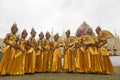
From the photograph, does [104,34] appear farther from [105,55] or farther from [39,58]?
[39,58]

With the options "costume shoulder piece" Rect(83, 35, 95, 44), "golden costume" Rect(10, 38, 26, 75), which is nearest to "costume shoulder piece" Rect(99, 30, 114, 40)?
"costume shoulder piece" Rect(83, 35, 95, 44)

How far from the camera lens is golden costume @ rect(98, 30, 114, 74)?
913cm

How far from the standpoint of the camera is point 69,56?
1002cm

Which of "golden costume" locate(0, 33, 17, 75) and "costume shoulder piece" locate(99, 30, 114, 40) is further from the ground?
"costume shoulder piece" locate(99, 30, 114, 40)

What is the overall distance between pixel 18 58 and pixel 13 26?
148cm

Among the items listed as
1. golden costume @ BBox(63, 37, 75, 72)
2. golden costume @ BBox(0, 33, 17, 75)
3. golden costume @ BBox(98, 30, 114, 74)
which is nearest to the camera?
golden costume @ BBox(0, 33, 17, 75)

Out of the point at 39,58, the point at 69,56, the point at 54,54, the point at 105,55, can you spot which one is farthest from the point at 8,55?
the point at 105,55

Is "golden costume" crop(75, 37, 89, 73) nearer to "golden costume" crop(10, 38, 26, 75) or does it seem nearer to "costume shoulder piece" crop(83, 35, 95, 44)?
"costume shoulder piece" crop(83, 35, 95, 44)

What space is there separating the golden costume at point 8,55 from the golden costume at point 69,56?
265 centimetres

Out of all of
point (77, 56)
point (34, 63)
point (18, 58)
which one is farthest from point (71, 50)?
point (18, 58)

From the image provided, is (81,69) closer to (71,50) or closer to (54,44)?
(71,50)

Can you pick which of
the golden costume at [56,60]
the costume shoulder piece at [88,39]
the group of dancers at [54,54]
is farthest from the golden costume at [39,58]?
the costume shoulder piece at [88,39]

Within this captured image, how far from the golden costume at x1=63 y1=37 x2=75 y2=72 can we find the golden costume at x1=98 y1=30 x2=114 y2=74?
147cm

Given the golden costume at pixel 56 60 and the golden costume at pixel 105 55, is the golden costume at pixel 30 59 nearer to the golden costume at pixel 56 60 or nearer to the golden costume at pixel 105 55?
the golden costume at pixel 56 60
